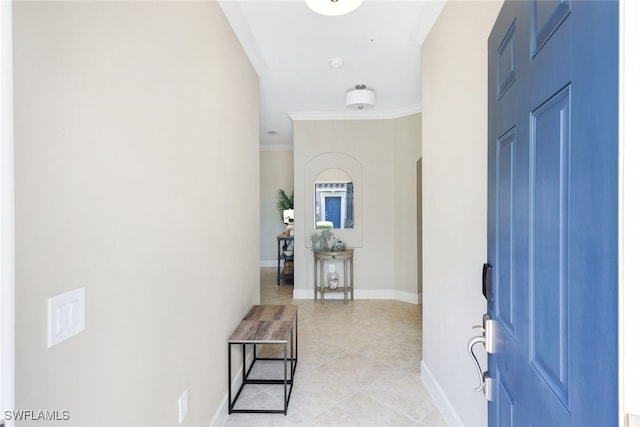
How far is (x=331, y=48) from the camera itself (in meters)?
2.80

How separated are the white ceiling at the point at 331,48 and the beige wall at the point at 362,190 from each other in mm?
531

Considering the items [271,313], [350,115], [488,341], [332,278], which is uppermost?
[350,115]

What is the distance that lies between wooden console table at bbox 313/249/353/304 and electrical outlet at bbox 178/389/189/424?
323 centimetres

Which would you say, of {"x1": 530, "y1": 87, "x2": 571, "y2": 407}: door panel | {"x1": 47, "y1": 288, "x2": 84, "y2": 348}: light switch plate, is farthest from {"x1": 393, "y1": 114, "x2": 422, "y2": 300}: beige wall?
{"x1": 47, "y1": 288, "x2": 84, "y2": 348}: light switch plate

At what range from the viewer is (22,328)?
729mm

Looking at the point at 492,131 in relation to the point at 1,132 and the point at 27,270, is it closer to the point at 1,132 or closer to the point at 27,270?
the point at 1,132

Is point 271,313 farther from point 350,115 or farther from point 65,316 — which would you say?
point 350,115

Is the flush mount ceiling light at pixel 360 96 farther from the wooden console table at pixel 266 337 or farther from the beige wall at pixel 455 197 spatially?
the wooden console table at pixel 266 337

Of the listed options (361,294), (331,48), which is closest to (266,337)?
(331,48)

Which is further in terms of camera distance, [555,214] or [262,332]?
[262,332]

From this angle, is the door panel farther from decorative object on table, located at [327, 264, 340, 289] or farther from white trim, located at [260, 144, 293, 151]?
white trim, located at [260, 144, 293, 151]

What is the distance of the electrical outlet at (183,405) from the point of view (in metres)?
1.51
